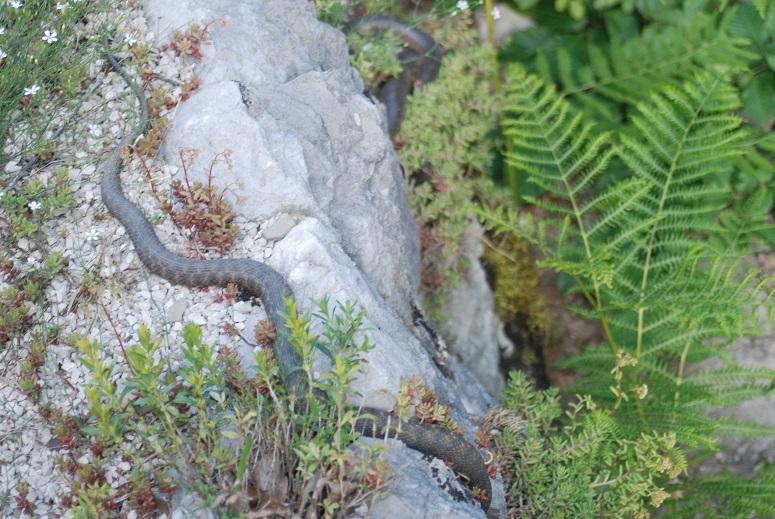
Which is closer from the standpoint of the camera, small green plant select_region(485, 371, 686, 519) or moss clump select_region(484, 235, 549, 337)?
small green plant select_region(485, 371, 686, 519)

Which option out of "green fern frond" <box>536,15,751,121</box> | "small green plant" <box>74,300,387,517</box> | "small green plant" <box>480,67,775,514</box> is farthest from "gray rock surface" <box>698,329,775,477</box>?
"small green plant" <box>74,300,387,517</box>

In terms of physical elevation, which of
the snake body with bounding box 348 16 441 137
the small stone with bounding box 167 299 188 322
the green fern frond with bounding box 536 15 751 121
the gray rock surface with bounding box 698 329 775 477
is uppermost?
the snake body with bounding box 348 16 441 137

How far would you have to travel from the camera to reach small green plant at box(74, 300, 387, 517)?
3621mm

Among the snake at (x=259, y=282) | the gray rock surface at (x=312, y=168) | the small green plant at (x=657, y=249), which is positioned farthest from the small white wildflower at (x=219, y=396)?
the small green plant at (x=657, y=249)

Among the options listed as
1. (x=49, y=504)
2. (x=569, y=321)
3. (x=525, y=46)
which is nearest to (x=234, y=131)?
(x=49, y=504)

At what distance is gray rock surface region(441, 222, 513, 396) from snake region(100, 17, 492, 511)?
2274 mm

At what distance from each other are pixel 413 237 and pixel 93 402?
302 cm

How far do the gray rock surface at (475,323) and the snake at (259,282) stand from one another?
2.27 metres

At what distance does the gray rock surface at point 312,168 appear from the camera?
4711mm

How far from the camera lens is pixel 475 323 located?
23.1 ft

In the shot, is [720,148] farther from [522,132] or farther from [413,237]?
[413,237]

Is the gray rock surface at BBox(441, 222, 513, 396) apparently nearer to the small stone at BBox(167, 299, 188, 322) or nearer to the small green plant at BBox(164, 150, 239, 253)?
the small green plant at BBox(164, 150, 239, 253)

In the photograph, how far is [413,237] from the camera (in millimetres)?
6109

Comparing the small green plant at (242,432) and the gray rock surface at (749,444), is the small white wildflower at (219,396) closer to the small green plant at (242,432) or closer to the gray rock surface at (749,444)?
the small green plant at (242,432)
